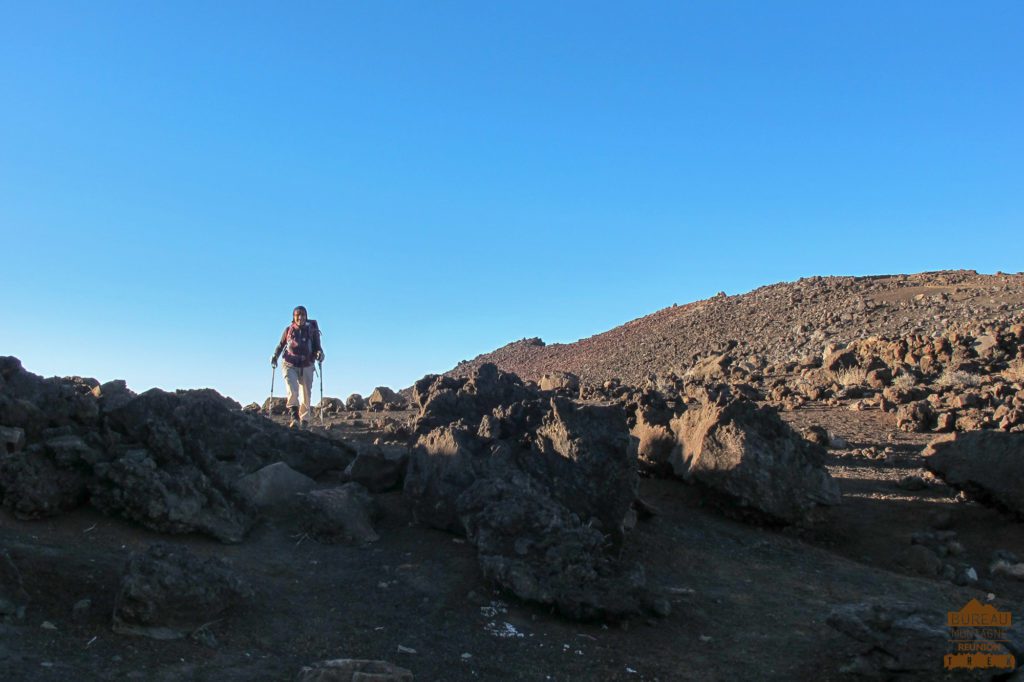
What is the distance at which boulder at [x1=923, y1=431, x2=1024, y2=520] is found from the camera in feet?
29.6

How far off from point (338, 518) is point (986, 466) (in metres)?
6.55

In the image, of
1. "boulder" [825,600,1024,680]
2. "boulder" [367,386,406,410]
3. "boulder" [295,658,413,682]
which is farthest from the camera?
"boulder" [367,386,406,410]

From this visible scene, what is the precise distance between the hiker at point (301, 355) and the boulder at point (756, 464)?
6.98 m

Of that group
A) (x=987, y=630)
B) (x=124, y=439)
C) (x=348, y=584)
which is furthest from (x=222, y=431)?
(x=987, y=630)

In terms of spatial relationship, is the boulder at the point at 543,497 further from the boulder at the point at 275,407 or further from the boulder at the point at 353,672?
the boulder at the point at 275,407

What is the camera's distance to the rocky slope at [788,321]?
24141 millimetres

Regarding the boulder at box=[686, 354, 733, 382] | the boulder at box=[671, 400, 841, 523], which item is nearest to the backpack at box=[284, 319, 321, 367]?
the boulder at box=[671, 400, 841, 523]

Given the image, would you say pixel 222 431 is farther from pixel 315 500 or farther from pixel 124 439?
pixel 315 500

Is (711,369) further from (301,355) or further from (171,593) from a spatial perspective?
(171,593)

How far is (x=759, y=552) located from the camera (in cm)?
855

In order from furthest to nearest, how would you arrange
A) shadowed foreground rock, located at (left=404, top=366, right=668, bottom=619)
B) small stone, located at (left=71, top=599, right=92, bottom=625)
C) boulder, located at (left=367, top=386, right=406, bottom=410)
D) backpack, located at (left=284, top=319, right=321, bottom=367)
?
boulder, located at (left=367, top=386, right=406, bottom=410)
backpack, located at (left=284, top=319, right=321, bottom=367)
shadowed foreground rock, located at (left=404, top=366, right=668, bottom=619)
small stone, located at (left=71, top=599, right=92, bottom=625)

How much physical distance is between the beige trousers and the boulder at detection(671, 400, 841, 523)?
278 inches

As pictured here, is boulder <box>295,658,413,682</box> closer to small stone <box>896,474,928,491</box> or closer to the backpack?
small stone <box>896,474,928,491</box>

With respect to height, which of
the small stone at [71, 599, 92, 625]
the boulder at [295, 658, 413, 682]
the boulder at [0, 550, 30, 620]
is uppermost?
the boulder at [0, 550, 30, 620]
